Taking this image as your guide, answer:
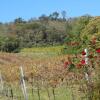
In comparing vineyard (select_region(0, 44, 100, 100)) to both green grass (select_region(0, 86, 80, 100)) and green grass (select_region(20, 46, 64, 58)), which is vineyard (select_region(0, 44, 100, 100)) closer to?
green grass (select_region(0, 86, 80, 100))

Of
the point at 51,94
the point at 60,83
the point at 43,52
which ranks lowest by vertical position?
the point at 51,94

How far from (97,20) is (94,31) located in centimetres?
157

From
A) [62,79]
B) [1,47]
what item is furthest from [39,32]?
[62,79]

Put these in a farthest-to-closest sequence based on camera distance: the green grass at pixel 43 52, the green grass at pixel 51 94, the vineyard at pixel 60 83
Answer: the green grass at pixel 43 52, the green grass at pixel 51 94, the vineyard at pixel 60 83

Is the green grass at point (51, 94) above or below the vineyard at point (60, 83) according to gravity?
below

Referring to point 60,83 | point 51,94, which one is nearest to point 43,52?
point 60,83

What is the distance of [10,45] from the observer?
53.0 m

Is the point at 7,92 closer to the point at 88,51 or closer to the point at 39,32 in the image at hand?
the point at 88,51

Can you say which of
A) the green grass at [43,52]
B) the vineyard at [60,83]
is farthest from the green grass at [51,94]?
the green grass at [43,52]

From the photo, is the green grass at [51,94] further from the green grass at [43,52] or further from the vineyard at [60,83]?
the green grass at [43,52]

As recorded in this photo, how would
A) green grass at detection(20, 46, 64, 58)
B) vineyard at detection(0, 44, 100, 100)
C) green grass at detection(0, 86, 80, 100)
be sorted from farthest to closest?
1. green grass at detection(20, 46, 64, 58)
2. green grass at detection(0, 86, 80, 100)
3. vineyard at detection(0, 44, 100, 100)

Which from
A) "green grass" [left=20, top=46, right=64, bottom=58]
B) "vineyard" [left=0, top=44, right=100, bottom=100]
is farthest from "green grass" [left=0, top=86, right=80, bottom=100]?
"green grass" [left=20, top=46, right=64, bottom=58]

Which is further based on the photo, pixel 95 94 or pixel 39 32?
pixel 39 32

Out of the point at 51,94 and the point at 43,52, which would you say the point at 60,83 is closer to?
the point at 51,94
